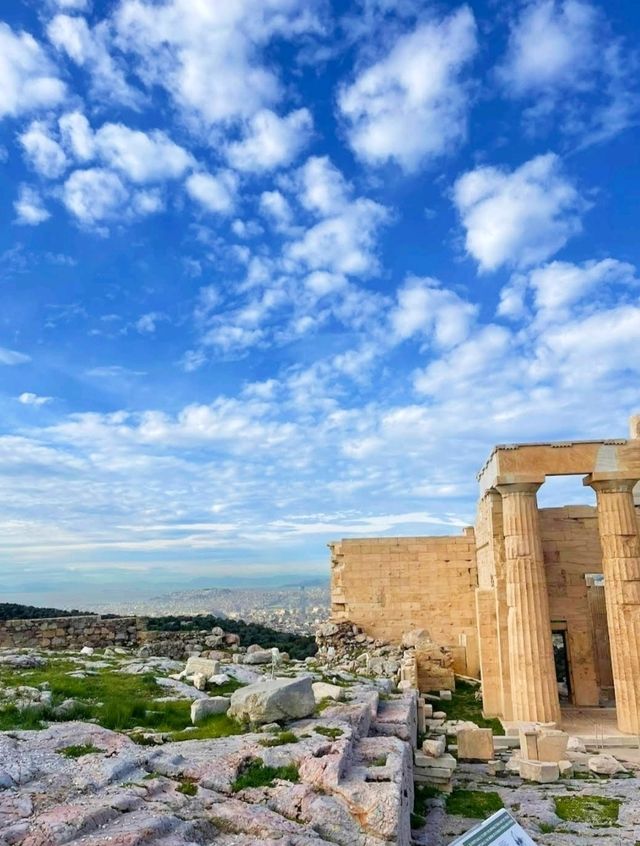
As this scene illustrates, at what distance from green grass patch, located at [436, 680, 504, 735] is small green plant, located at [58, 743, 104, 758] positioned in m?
10.4

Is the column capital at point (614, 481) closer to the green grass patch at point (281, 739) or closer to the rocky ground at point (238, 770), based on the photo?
the rocky ground at point (238, 770)

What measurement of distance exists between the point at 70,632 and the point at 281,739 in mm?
14293

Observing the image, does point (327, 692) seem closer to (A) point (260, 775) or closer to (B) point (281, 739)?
(B) point (281, 739)

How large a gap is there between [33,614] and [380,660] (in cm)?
1325

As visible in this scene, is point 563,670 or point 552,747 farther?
point 563,670

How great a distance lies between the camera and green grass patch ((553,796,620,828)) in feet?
27.5

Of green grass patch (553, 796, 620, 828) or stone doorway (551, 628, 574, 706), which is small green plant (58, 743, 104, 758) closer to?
green grass patch (553, 796, 620, 828)

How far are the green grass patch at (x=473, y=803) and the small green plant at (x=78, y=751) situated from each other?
4.89 meters

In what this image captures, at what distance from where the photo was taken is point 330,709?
8.80 meters

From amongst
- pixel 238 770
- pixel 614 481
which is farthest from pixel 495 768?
pixel 614 481

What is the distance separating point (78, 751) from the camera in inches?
Answer: 244

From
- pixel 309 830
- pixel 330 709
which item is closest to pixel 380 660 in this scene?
pixel 330 709

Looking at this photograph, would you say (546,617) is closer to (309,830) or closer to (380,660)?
(380,660)

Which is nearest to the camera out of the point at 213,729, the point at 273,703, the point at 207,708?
the point at 213,729
